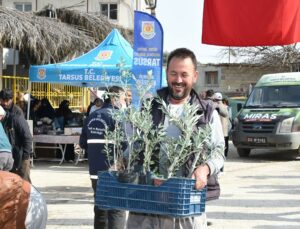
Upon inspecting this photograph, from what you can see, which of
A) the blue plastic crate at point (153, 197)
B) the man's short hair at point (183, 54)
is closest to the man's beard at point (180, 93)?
the man's short hair at point (183, 54)

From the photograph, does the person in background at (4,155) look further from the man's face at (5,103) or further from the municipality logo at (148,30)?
the municipality logo at (148,30)

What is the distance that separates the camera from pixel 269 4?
16.2 feet

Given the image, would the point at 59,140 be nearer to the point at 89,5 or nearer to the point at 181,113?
the point at 181,113

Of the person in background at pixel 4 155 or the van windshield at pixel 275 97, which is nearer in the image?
the person in background at pixel 4 155

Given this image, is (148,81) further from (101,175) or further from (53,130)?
(53,130)

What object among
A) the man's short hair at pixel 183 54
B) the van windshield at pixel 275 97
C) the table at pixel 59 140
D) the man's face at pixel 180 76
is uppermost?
the man's short hair at pixel 183 54

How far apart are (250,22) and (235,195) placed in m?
5.40

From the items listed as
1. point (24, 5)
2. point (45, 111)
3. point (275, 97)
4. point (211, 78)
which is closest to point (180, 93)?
point (45, 111)

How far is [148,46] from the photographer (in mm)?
9164

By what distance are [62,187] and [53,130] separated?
3849 mm

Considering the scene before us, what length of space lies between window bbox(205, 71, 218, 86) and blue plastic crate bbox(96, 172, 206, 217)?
136 ft

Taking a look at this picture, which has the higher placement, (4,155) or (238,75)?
(238,75)

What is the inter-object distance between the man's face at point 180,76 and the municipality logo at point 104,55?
9.60 meters

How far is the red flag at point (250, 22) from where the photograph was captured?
4.80m
